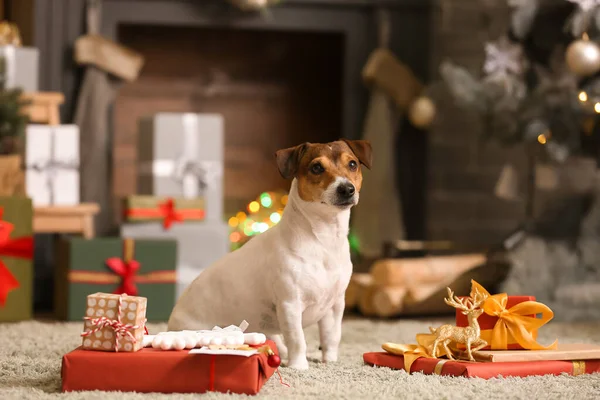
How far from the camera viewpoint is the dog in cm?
209

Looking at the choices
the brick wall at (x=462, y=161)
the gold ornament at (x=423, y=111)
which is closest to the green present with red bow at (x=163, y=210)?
the gold ornament at (x=423, y=111)

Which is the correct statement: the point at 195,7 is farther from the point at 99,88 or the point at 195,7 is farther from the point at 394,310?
the point at 394,310

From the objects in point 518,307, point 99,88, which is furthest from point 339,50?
point 518,307

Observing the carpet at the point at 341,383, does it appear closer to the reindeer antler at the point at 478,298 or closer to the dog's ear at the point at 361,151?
the reindeer antler at the point at 478,298

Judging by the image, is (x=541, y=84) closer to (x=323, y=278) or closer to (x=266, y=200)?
(x=266, y=200)

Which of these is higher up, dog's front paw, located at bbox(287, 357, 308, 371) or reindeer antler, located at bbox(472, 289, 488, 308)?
reindeer antler, located at bbox(472, 289, 488, 308)

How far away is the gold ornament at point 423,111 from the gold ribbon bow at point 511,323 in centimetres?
195

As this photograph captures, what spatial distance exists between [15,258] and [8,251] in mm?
38

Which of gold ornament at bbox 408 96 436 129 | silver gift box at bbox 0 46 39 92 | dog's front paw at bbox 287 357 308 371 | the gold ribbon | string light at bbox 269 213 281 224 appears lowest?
dog's front paw at bbox 287 357 308 371

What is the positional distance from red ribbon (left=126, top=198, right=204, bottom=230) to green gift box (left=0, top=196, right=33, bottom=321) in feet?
1.36

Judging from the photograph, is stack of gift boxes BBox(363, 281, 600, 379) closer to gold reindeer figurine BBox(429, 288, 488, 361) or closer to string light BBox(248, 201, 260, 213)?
gold reindeer figurine BBox(429, 288, 488, 361)

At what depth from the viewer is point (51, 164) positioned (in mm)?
3404

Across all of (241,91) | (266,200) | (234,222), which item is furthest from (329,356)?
(241,91)

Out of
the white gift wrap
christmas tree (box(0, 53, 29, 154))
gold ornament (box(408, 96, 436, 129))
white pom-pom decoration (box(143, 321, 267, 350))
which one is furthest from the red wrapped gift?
gold ornament (box(408, 96, 436, 129))
